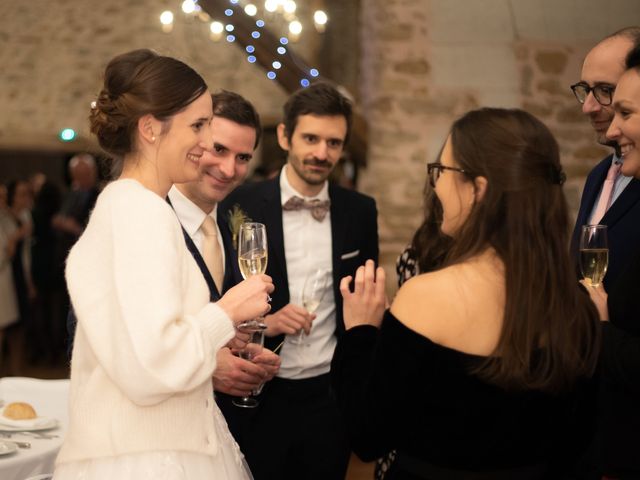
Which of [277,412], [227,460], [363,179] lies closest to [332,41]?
[363,179]

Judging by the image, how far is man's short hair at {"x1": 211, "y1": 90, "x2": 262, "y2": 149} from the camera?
122 inches

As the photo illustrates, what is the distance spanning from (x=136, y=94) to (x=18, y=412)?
4.50 ft

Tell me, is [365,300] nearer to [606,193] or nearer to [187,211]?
[187,211]

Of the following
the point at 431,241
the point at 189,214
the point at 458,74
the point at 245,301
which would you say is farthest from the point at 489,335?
the point at 458,74

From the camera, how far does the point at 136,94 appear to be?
2072 mm

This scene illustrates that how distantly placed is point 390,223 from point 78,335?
500 centimetres

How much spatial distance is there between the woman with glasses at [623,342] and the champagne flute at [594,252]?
5cm

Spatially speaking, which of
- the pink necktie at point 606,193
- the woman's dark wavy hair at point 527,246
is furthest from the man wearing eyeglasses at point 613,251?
the woman's dark wavy hair at point 527,246

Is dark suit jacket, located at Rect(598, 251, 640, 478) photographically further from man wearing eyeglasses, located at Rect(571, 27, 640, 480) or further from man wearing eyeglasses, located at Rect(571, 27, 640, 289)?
man wearing eyeglasses, located at Rect(571, 27, 640, 289)

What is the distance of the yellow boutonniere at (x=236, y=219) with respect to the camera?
3.06 metres

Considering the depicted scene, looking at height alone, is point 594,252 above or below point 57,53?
below

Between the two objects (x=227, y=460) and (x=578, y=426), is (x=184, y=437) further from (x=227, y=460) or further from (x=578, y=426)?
(x=578, y=426)

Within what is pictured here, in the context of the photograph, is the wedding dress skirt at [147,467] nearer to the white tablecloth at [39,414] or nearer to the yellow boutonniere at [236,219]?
the white tablecloth at [39,414]

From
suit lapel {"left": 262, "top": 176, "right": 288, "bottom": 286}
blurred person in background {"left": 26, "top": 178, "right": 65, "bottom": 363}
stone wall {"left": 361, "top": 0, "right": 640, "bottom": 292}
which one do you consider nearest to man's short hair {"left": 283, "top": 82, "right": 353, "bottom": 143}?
suit lapel {"left": 262, "top": 176, "right": 288, "bottom": 286}
